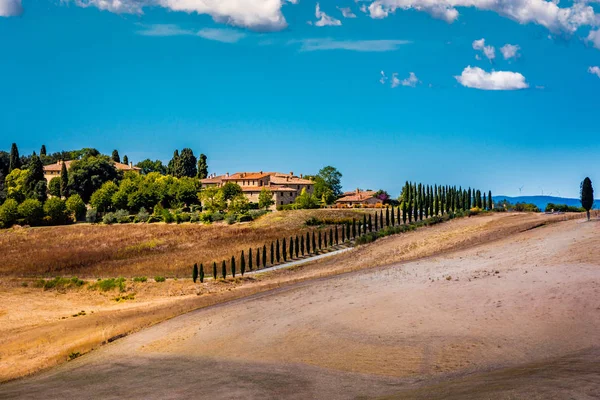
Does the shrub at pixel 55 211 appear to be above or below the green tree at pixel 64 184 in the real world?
below

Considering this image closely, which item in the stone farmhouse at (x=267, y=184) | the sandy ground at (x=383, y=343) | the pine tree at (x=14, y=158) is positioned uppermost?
the pine tree at (x=14, y=158)

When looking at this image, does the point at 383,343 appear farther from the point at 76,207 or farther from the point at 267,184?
the point at 267,184

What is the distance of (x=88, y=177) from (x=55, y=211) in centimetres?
2390

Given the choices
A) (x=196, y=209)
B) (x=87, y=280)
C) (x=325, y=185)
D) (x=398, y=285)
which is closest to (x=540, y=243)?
(x=398, y=285)

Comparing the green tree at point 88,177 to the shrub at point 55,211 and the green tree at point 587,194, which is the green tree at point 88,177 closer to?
the shrub at point 55,211

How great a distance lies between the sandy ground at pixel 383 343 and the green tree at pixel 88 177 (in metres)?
106

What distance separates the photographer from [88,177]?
428 feet

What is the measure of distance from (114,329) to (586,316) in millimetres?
19780

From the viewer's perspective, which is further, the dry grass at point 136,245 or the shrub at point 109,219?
the shrub at point 109,219

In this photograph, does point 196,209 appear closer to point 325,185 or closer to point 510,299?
point 325,185

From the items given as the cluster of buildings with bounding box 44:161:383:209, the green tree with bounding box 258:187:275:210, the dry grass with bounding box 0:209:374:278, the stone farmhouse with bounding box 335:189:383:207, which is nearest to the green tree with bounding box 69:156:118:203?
the cluster of buildings with bounding box 44:161:383:209

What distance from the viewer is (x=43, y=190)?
411 feet

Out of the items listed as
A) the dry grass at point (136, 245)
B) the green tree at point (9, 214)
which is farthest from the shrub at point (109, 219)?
the green tree at point (9, 214)

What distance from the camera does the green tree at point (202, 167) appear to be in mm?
164938
